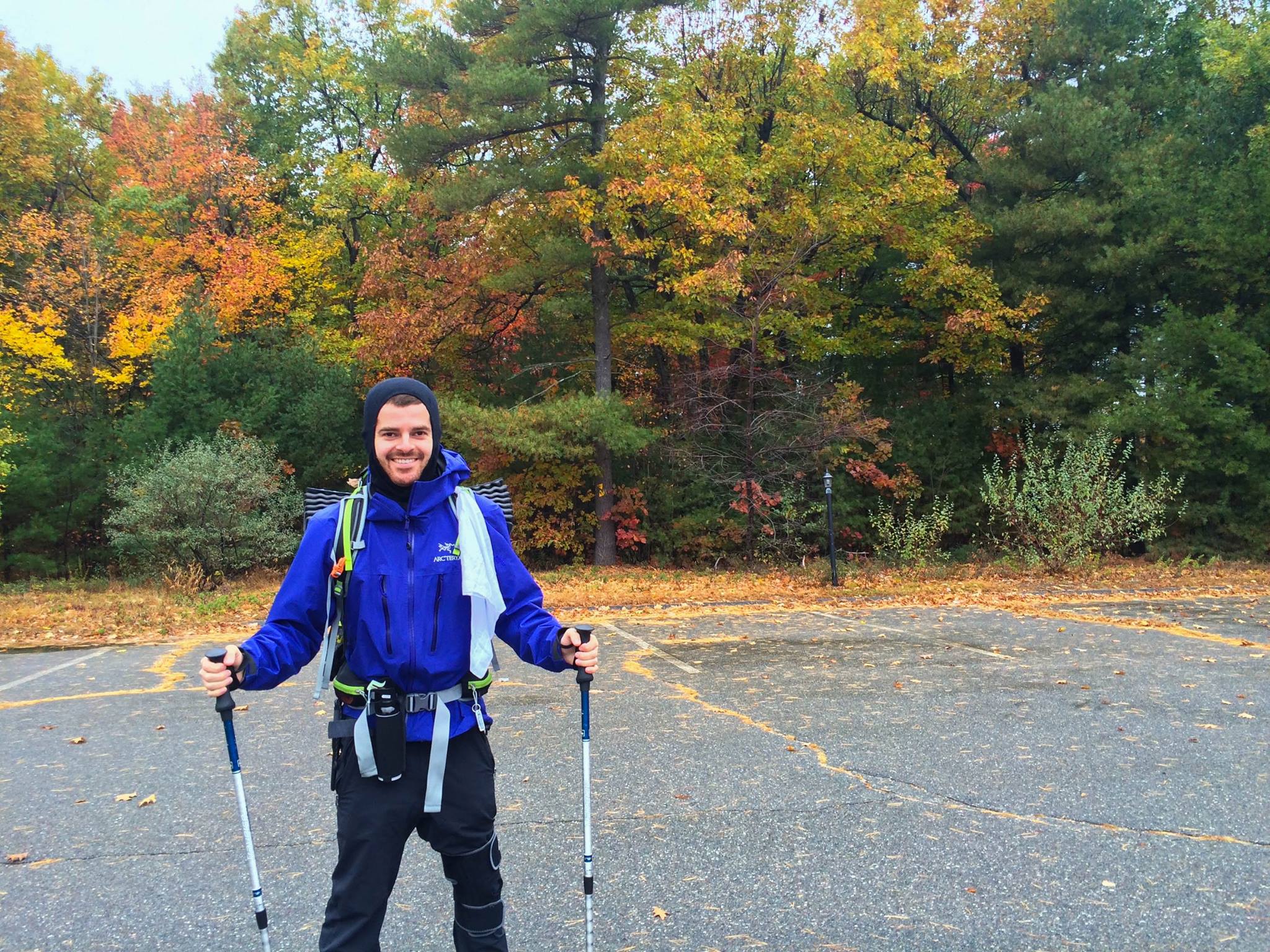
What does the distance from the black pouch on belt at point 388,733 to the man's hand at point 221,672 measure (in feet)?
1.24

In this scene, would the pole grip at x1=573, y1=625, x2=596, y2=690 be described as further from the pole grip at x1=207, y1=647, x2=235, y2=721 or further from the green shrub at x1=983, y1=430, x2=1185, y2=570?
the green shrub at x1=983, y1=430, x2=1185, y2=570

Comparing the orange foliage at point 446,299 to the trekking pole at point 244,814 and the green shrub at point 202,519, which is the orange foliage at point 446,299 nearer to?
the green shrub at point 202,519

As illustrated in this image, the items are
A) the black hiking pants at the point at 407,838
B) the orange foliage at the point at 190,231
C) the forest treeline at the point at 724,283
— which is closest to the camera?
the black hiking pants at the point at 407,838

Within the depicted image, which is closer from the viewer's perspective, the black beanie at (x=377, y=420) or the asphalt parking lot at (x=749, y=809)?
A: the black beanie at (x=377, y=420)

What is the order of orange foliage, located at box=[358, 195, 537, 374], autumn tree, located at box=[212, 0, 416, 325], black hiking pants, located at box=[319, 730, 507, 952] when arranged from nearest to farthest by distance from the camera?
black hiking pants, located at box=[319, 730, 507, 952] < orange foliage, located at box=[358, 195, 537, 374] < autumn tree, located at box=[212, 0, 416, 325]

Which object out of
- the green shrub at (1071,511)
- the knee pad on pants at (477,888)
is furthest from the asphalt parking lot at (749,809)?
the green shrub at (1071,511)

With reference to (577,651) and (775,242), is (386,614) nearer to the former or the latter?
(577,651)

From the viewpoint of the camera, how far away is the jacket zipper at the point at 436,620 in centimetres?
260

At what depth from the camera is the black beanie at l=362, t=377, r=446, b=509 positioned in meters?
2.68

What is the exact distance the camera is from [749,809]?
4652 millimetres

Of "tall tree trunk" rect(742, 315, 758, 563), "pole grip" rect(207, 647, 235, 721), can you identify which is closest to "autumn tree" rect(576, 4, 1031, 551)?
"tall tree trunk" rect(742, 315, 758, 563)

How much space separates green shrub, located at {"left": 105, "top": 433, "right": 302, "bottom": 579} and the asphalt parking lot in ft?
24.9

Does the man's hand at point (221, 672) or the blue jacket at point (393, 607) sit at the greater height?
the blue jacket at point (393, 607)

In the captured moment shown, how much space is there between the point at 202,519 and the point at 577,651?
48.4 ft
